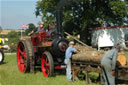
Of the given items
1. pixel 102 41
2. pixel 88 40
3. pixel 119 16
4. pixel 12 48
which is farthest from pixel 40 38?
pixel 12 48

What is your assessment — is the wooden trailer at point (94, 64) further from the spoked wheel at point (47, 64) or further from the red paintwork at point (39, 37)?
the red paintwork at point (39, 37)

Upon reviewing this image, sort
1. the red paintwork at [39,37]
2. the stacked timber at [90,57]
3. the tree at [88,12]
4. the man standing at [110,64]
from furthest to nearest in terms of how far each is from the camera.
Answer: the tree at [88,12] < the red paintwork at [39,37] < the stacked timber at [90,57] < the man standing at [110,64]

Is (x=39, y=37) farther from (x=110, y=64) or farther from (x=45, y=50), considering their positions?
(x=110, y=64)

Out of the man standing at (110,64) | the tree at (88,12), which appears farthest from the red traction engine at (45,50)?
the tree at (88,12)

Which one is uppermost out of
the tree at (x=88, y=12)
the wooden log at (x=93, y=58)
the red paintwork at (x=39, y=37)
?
the tree at (x=88, y=12)

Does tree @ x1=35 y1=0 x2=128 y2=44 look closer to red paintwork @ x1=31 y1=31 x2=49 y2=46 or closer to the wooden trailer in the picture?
red paintwork @ x1=31 y1=31 x2=49 y2=46

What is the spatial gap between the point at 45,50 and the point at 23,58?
1.59m

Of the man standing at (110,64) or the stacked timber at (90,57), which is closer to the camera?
the man standing at (110,64)

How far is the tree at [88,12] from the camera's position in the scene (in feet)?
76.8

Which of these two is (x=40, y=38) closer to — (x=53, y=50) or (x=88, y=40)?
(x=53, y=50)

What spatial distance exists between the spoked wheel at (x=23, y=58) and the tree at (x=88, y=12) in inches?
517

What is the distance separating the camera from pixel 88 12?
2367cm

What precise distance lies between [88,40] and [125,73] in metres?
21.7

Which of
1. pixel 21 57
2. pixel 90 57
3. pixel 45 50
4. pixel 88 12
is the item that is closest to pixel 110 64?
pixel 90 57
